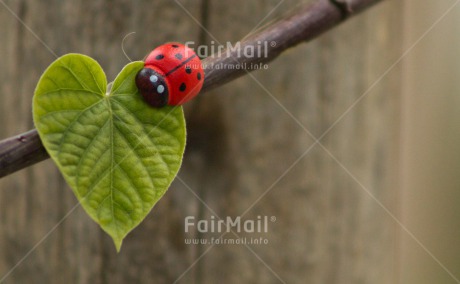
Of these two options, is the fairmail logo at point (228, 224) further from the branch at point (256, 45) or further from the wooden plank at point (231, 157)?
the branch at point (256, 45)

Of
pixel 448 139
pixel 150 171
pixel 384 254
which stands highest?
pixel 150 171

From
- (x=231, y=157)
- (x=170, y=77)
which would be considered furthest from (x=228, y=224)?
(x=170, y=77)

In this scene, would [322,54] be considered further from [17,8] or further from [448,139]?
[448,139]

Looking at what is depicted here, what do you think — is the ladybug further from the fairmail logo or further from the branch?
the fairmail logo

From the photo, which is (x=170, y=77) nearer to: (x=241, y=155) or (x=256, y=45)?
(x=256, y=45)

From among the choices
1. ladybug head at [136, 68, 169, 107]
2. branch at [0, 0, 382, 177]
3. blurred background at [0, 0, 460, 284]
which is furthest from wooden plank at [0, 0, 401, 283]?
ladybug head at [136, 68, 169, 107]

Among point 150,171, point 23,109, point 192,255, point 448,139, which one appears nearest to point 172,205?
point 192,255

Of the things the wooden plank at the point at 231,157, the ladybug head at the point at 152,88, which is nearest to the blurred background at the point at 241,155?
the wooden plank at the point at 231,157
